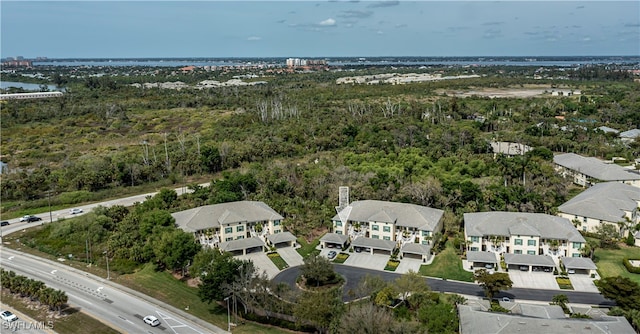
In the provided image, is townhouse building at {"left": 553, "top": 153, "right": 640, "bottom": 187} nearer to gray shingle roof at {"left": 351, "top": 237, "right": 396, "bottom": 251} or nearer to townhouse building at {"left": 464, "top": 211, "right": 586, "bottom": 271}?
townhouse building at {"left": 464, "top": 211, "right": 586, "bottom": 271}

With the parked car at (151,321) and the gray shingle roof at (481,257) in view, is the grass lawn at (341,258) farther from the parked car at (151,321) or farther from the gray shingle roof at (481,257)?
the parked car at (151,321)

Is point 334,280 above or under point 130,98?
under

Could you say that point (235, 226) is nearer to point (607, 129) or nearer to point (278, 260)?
point (278, 260)

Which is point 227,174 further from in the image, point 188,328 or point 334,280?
point 188,328

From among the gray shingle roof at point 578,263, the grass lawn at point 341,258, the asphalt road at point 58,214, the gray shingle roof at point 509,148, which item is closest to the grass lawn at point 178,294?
the grass lawn at point 341,258

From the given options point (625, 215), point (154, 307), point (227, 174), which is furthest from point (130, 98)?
point (625, 215)

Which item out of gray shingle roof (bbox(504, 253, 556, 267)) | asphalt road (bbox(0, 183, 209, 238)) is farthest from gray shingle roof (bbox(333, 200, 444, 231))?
asphalt road (bbox(0, 183, 209, 238))
